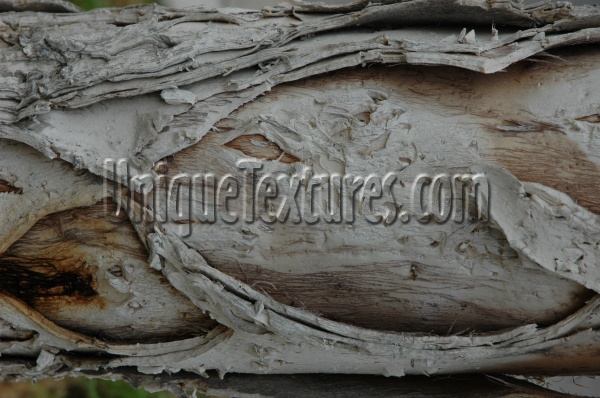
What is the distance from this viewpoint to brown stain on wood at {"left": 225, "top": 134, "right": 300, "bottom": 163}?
164 cm

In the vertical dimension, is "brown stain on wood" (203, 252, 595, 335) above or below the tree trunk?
below

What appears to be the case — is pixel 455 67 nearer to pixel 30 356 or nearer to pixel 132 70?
pixel 132 70

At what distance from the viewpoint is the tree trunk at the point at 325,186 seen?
1.59 m

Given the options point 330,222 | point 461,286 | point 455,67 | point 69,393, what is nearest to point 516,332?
point 461,286

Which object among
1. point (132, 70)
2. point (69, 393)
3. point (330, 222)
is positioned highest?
point (132, 70)

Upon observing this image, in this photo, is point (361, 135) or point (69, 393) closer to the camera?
point (361, 135)

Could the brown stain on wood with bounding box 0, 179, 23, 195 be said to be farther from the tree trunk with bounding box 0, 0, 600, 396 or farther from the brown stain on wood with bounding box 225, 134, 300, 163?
the brown stain on wood with bounding box 225, 134, 300, 163

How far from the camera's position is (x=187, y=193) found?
5.43ft

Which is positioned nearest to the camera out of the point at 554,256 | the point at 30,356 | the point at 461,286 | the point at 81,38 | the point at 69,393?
the point at 554,256

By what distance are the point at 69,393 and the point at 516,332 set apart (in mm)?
2878

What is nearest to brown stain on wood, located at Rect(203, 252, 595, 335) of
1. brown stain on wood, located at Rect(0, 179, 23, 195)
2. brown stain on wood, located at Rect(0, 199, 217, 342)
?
brown stain on wood, located at Rect(0, 199, 217, 342)

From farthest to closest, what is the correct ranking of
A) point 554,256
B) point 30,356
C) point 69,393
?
point 69,393 → point 30,356 → point 554,256

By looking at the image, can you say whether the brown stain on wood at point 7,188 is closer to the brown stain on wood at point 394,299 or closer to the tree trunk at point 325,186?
the tree trunk at point 325,186

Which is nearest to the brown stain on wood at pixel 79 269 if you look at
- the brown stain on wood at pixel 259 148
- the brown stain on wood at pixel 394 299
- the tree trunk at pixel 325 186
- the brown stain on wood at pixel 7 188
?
the tree trunk at pixel 325 186
